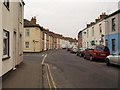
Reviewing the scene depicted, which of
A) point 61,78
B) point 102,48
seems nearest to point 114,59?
point 102,48

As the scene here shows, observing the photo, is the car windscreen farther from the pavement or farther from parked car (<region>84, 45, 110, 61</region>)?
the pavement

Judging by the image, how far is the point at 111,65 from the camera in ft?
62.4


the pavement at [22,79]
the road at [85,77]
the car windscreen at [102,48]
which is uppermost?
the car windscreen at [102,48]

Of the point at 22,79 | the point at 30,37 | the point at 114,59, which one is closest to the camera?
the point at 22,79

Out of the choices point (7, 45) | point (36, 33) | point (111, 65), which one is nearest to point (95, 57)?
point (111, 65)

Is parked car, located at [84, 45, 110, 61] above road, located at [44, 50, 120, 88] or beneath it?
above

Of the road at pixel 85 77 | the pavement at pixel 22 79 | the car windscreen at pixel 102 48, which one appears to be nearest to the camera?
the pavement at pixel 22 79

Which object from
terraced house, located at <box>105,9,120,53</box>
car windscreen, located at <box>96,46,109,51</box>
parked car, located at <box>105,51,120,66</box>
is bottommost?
parked car, located at <box>105,51,120,66</box>

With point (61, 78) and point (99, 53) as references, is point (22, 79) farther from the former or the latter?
point (99, 53)

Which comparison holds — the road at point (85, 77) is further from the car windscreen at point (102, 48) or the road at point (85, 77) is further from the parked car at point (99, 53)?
the car windscreen at point (102, 48)

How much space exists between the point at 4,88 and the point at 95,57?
16516 millimetres

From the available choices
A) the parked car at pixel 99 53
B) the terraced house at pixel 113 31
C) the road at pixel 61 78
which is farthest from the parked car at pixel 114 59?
the terraced house at pixel 113 31

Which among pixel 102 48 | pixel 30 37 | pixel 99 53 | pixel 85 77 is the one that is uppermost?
pixel 30 37

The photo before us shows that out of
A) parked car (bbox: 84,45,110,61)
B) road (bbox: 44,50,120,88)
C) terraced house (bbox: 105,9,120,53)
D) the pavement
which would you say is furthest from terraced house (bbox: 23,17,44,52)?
the pavement
